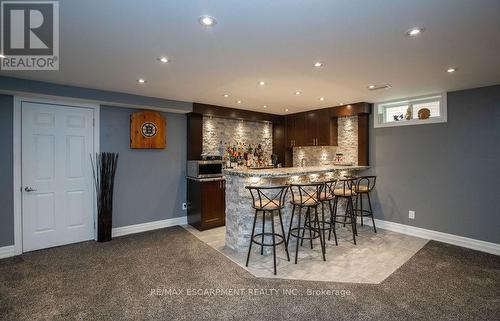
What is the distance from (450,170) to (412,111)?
1.21m

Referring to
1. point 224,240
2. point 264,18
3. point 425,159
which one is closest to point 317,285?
point 224,240

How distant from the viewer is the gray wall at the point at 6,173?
138 inches

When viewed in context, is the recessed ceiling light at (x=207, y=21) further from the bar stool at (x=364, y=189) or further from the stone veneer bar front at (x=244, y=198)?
the bar stool at (x=364, y=189)

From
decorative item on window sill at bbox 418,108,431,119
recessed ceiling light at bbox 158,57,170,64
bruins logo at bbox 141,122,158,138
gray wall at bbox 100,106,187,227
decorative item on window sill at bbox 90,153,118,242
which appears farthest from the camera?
bruins logo at bbox 141,122,158,138

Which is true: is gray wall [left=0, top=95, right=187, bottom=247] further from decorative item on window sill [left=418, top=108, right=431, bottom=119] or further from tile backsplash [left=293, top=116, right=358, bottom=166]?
decorative item on window sill [left=418, top=108, right=431, bottom=119]

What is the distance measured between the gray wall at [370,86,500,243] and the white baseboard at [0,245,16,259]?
615cm

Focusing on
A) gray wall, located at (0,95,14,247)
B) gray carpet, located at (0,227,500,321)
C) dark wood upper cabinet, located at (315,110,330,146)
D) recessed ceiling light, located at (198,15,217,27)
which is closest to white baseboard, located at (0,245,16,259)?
gray wall, located at (0,95,14,247)

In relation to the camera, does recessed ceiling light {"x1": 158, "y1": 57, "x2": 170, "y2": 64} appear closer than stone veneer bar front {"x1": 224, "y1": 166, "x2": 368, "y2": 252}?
Yes

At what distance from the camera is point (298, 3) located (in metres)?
1.70

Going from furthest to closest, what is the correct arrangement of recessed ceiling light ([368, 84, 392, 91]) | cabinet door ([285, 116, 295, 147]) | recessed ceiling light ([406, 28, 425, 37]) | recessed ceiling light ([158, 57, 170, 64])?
cabinet door ([285, 116, 295, 147]) → recessed ceiling light ([368, 84, 392, 91]) → recessed ceiling light ([158, 57, 170, 64]) → recessed ceiling light ([406, 28, 425, 37])

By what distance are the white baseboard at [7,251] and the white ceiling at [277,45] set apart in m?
2.40

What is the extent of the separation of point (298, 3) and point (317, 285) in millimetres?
2686

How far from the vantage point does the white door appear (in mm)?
3736

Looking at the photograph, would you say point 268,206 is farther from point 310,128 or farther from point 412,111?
point 412,111
